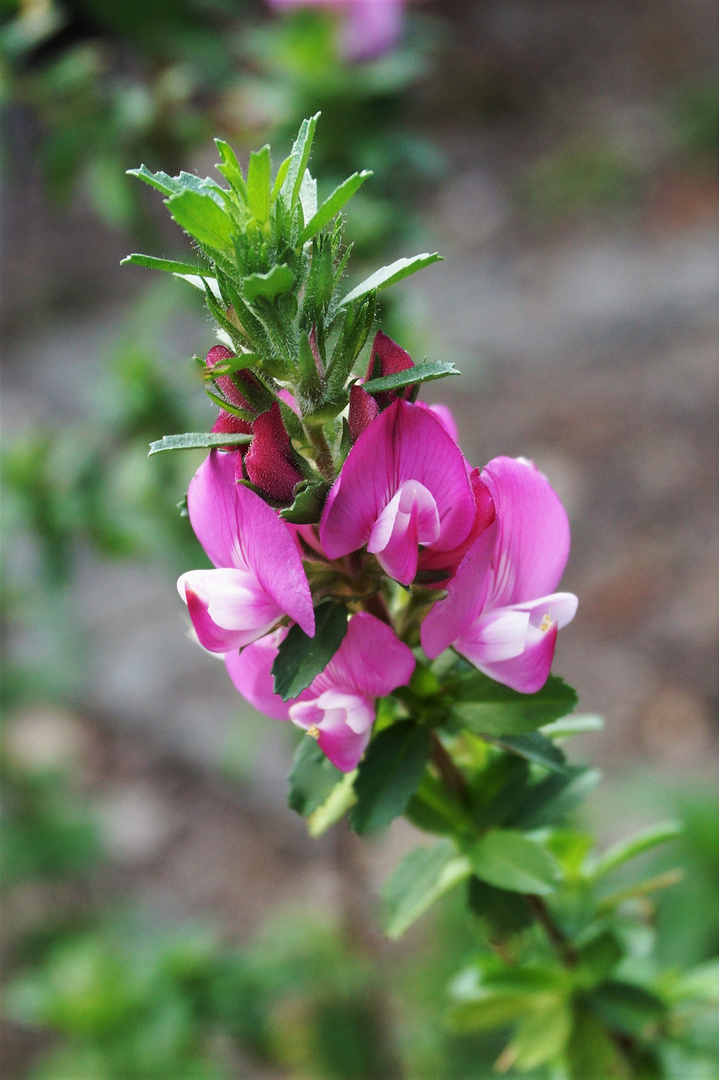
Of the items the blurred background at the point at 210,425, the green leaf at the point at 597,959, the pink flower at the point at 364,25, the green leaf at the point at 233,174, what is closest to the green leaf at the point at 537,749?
the green leaf at the point at 597,959

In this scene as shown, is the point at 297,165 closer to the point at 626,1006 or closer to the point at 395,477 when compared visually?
the point at 395,477

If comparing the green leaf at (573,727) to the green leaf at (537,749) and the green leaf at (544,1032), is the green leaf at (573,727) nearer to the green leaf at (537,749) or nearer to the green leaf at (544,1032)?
the green leaf at (537,749)

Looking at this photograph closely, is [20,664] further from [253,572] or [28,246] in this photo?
[28,246]

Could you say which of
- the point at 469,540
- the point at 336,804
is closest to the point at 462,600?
the point at 469,540

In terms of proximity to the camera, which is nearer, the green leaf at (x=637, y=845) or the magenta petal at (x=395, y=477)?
the magenta petal at (x=395, y=477)

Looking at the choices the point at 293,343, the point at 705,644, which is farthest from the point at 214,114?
the point at 705,644
